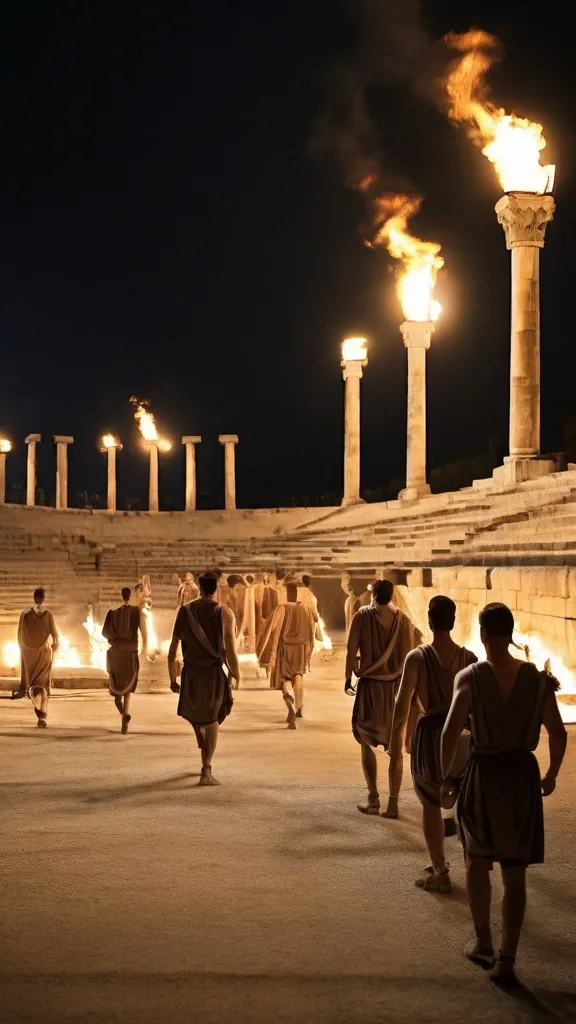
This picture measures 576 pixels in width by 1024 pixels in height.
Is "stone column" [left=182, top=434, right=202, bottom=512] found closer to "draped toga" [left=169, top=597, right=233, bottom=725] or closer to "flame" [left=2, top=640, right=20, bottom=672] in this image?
"flame" [left=2, top=640, right=20, bottom=672]

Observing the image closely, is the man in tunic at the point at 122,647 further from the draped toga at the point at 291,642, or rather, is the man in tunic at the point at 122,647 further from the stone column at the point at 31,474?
the stone column at the point at 31,474

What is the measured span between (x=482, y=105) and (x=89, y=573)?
15.6 metres

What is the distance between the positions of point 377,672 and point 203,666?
5.28 ft

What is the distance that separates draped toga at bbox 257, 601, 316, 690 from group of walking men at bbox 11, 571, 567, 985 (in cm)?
296

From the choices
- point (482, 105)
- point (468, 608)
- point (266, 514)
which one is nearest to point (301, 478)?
point (266, 514)

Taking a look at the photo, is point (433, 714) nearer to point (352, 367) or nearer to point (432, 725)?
point (432, 725)

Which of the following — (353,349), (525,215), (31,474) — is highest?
(525,215)

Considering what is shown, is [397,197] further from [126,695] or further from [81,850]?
[81,850]

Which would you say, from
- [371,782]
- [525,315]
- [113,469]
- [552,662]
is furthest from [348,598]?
[113,469]

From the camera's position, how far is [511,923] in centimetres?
368

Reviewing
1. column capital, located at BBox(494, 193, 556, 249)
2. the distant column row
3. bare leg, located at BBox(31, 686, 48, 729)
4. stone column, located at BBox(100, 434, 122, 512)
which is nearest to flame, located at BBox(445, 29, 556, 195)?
column capital, located at BBox(494, 193, 556, 249)

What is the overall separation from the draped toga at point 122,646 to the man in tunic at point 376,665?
427cm

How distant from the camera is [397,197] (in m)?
29.5

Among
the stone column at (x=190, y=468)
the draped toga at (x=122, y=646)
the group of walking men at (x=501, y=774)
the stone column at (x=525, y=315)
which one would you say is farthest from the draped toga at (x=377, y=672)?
the stone column at (x=190, y=468)
